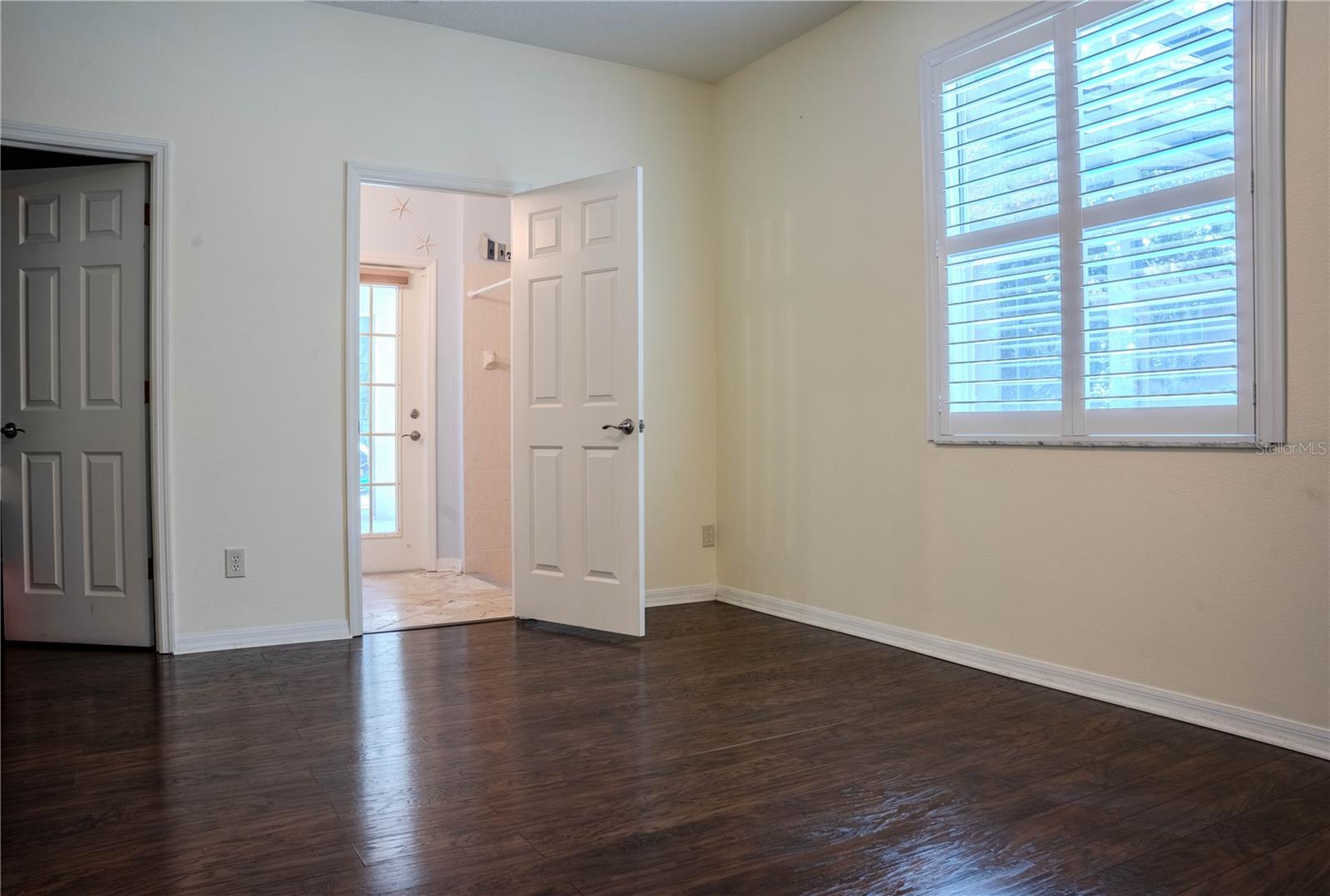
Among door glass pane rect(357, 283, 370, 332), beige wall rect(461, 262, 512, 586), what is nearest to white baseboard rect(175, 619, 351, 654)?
beige wall rect(461, 262, 512, 586)

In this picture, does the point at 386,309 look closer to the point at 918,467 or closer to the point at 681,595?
the point at 681,595

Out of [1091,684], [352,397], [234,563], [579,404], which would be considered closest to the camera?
[1091,684]

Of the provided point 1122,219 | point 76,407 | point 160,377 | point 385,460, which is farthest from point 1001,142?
point 385,460

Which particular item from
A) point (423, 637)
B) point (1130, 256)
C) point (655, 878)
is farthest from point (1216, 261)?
point (423, 637)

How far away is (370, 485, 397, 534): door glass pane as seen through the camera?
631 centimetres

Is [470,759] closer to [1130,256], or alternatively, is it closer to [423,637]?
[423,637]

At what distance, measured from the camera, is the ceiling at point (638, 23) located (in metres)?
4.06

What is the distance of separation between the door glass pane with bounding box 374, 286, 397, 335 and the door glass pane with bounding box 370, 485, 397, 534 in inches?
43.0

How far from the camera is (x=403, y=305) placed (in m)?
6.38

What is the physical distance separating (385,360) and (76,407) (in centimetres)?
258

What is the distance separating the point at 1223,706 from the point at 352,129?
3.99 meters

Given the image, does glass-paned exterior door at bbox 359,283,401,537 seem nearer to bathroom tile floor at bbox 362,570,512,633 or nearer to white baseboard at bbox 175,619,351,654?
bathroom tile floor at bbox 362,570,512,633

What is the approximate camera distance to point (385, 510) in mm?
6336

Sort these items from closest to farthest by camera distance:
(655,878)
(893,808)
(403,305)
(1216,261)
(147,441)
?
(655,878)
(893,808)
(1216,261)
(147,441)
(403,305)
